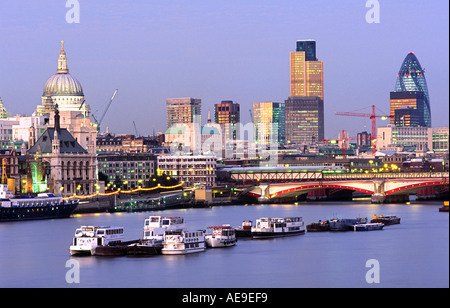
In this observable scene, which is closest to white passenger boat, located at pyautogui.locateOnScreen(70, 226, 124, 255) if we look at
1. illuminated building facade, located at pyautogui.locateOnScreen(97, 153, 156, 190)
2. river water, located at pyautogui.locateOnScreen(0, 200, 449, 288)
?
river water, located at pyautogui.locateOnScreen(0, 200, 449, 288)

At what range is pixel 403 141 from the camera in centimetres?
19400

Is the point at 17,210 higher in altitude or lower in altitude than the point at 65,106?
lower

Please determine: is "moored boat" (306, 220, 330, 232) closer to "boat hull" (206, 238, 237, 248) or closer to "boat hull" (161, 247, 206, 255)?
"boat hull" (206, 238, 237, 248)

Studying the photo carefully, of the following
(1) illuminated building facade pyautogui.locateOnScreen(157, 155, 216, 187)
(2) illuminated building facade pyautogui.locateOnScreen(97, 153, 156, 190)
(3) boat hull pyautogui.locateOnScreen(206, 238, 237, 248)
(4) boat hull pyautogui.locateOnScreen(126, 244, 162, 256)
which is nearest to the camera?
(4) boat hull pyautogui.locateOnScreen(126, 244, 162, 256)

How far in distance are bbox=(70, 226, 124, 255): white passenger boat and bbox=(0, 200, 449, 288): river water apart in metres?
0.62

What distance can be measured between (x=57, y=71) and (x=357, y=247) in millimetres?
62894

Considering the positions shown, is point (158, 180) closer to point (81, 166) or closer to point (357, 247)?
point (81, 166)

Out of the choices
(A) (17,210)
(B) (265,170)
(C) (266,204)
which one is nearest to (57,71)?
(B) (265,170)

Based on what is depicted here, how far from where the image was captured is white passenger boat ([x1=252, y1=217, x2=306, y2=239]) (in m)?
51.8

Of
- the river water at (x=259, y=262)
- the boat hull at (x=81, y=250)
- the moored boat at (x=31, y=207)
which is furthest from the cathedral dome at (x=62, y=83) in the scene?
the boat hull at (x=81, y=250)

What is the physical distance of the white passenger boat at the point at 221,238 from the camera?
46969mm

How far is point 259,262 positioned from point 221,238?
222 inches
